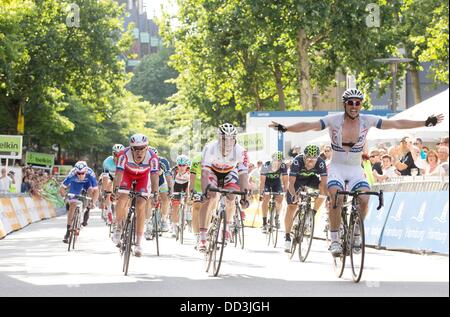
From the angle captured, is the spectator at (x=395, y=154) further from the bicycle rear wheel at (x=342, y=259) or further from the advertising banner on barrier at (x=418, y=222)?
the bicycle rear wheel at (x=342, y=259)

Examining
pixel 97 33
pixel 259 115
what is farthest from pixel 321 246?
pixel 97 33

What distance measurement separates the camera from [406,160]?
22797 millimetres

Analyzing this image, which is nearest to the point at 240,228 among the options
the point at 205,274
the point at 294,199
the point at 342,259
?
the point at 294,199

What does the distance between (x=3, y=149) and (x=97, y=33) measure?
1189 cm

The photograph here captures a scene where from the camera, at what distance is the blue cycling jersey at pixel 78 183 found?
883 inches

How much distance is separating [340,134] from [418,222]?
5297 millimetres

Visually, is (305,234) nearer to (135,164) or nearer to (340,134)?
(135,164)

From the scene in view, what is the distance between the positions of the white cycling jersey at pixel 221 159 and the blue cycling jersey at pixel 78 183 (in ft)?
22.3

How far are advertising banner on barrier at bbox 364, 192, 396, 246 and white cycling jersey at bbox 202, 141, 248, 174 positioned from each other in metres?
5.09

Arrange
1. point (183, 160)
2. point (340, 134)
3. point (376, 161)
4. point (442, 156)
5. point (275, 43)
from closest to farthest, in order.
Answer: point (340, 134) → point (442, 156) → point (376, 161) → point (183, 160) → point (275, 43)

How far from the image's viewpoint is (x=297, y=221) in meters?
17.8

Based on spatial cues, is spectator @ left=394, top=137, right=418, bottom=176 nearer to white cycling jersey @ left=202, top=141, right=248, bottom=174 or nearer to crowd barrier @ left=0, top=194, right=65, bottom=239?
white cycling jersey @ left=202, top=141, right=248, bottom=174
